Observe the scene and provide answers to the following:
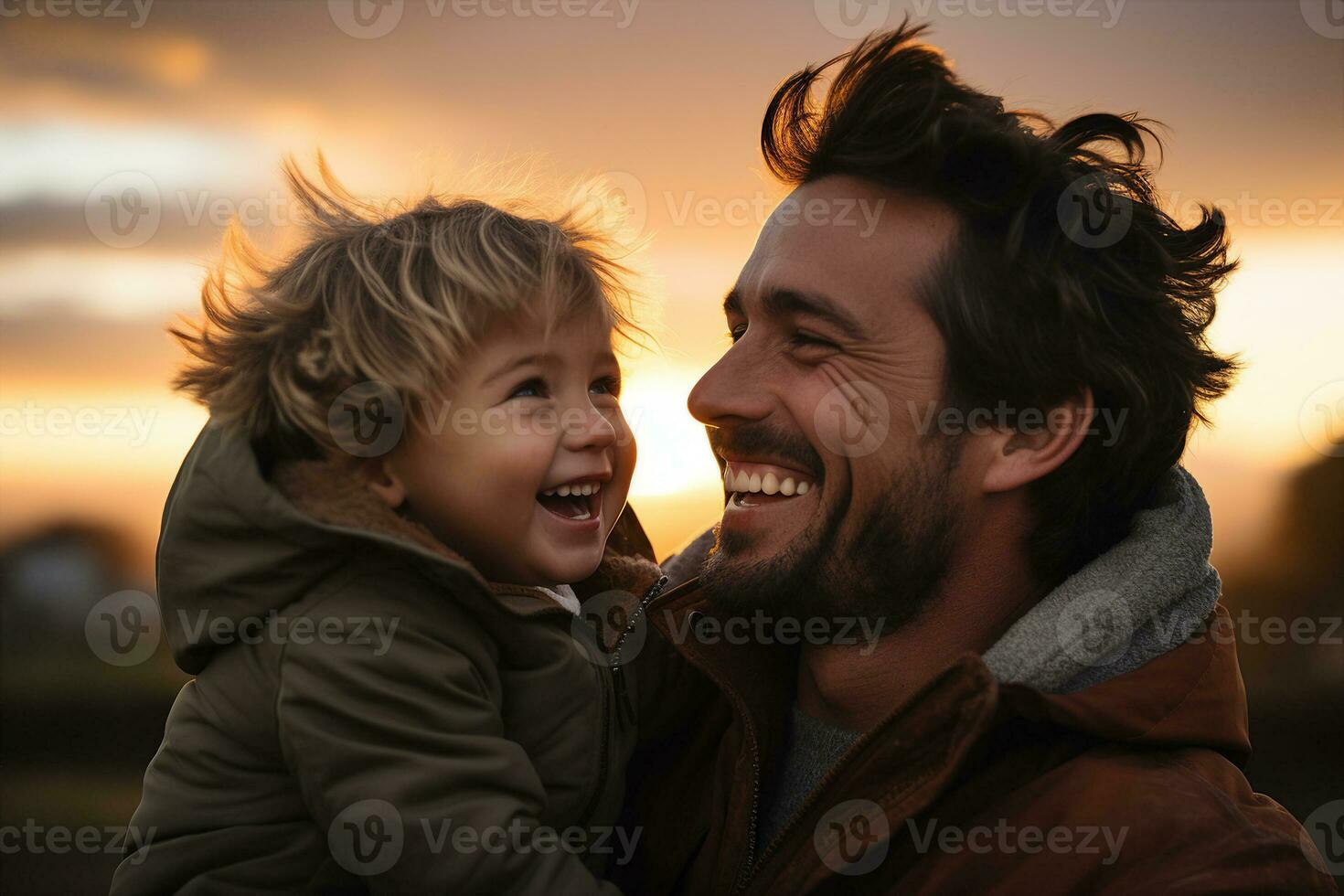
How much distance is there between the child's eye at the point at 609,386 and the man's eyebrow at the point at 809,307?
31cm

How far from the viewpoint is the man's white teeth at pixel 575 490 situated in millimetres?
1623

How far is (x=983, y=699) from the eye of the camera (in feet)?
4.20

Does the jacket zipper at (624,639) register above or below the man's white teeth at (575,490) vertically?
below

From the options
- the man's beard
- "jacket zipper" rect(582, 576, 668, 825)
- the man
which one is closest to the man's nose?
the man

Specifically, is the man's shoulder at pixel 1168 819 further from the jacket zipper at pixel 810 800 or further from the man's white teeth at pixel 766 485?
the man's white teeth at pixel 766 485

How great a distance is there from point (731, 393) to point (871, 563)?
1.30 ft

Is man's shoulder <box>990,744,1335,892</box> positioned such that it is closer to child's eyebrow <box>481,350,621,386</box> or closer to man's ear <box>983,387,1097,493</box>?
man's ear <box>983,387,1097,493</box>

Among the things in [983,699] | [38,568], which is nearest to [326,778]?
[983,699]

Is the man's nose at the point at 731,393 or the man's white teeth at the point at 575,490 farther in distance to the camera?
the man's nose at the point at 731,393

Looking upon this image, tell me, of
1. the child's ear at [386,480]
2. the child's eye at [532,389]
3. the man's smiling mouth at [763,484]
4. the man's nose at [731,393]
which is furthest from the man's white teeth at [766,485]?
the child's ear at [386,480]

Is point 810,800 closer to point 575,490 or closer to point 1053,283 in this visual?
point 575,490

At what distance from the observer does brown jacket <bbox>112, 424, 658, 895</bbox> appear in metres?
1.28

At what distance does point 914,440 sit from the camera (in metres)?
1.73

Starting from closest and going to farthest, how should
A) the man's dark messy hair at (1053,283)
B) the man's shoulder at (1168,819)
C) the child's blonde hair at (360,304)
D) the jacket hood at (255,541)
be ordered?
the man's shoulder at (1168,819), the jacket hood at (255,541), the child's blonde hair at (360,304), the man's dark messy hair at (1053,283)
